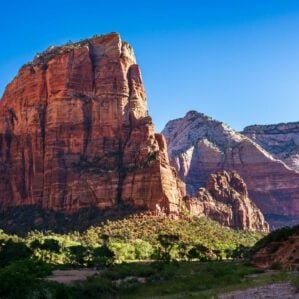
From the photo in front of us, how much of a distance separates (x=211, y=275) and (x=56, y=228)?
85.0 metres

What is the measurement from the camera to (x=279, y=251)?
84.6 m

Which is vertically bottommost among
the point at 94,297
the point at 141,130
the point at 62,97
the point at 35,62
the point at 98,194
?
the point at 94,297

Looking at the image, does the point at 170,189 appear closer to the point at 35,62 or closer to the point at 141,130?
the point at 141,130

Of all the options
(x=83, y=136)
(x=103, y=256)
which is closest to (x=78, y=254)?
(x=103, y=256)

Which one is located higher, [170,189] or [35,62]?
[35,62]

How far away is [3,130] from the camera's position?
179 meters

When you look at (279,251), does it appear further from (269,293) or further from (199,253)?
(269,293)

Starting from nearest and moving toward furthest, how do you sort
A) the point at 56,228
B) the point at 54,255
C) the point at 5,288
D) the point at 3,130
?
the point at 5,288 → the point at 54,255 → the point at 56,228 → the point at 3,130

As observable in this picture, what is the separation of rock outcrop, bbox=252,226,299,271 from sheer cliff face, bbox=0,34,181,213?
59.3 m

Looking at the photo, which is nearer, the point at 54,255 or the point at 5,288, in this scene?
the point at 5,288

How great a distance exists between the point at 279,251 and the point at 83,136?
301ft

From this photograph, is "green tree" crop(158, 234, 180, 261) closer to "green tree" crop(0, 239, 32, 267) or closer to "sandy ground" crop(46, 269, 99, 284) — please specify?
"green tree" crop(0, 239, 32, 267)

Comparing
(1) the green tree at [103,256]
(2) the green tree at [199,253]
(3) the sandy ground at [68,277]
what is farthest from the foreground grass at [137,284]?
(2) the green tree at [199,253]

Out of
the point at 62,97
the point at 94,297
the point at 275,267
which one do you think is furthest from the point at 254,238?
the point at 94,297
